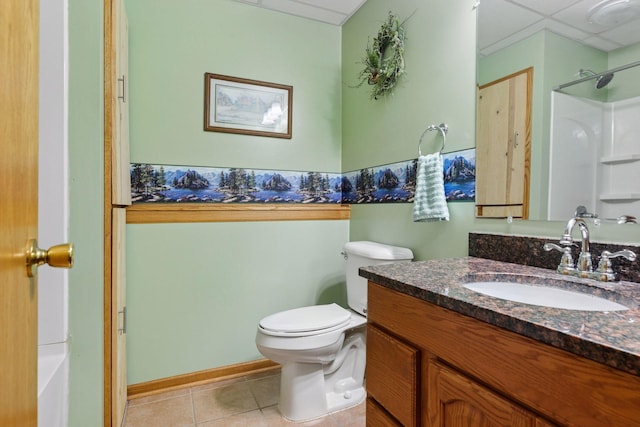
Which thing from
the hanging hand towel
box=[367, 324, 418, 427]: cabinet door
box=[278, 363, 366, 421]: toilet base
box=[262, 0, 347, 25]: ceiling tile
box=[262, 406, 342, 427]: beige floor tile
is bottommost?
box=[262, 406, 342, 427]: beige floor tile

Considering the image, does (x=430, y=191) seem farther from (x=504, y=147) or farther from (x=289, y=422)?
(x=289, y=422)

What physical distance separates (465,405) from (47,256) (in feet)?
2.88

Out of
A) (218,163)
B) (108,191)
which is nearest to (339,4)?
(218,163)

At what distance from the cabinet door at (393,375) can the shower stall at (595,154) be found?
702 mm

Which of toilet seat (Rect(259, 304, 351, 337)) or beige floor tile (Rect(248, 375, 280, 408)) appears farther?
beige floor tile (Rect(248, 375, 280, 408))

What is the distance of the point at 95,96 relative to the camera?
3.87 feet

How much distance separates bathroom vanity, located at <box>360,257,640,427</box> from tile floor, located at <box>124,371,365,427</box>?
27.6 inches

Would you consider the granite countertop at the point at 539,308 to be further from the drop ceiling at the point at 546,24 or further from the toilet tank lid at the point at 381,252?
the drop ceiling at the point at 546,24

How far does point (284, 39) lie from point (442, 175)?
4.77ft

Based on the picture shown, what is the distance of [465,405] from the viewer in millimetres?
696

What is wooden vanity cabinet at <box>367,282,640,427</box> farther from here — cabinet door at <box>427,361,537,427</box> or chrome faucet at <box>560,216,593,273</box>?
chrome faucet at <box>560,216,593,273</box>

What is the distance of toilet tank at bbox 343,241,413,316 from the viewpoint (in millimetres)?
1615

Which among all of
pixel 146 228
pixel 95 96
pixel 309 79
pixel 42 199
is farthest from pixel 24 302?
pixel 309 79

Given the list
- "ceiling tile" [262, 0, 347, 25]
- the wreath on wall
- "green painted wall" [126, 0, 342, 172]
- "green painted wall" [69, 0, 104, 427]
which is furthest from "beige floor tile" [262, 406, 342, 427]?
"ceiling tile" [262, 0, 347, 25]
